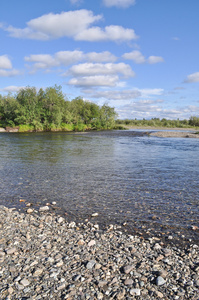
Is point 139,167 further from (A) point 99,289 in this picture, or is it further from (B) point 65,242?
(A) point 99,289

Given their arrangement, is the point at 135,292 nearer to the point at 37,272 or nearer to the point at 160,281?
the point at 160,281

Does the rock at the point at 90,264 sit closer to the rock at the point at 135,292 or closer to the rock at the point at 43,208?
the rock at the point at 135,292

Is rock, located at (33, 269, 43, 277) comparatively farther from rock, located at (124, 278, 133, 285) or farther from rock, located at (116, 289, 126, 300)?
rock, located at (124, 278, 133, 285)

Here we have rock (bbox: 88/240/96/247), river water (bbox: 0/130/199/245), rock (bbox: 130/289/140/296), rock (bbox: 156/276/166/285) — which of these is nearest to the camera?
rock (bbox: 130/289/140/296)

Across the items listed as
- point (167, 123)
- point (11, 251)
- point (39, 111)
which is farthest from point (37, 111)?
point (167, 123)

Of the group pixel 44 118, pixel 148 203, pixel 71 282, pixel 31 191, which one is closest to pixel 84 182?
pixel 31 191

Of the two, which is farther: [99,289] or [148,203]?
[148,203]

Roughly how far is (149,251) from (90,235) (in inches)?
102

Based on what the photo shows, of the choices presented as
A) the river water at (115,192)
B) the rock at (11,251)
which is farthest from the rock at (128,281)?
the rock at (11,251)

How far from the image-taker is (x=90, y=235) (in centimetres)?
925

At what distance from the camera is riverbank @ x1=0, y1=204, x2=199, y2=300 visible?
6.04 meters

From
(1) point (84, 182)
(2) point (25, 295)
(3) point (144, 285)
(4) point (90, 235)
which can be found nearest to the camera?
(2) point (25, 295)

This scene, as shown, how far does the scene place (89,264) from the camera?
7.14 m

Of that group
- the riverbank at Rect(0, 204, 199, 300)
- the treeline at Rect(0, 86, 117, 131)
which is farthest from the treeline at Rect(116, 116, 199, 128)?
the riverbank at Rect(0, 204, 199, 300)
